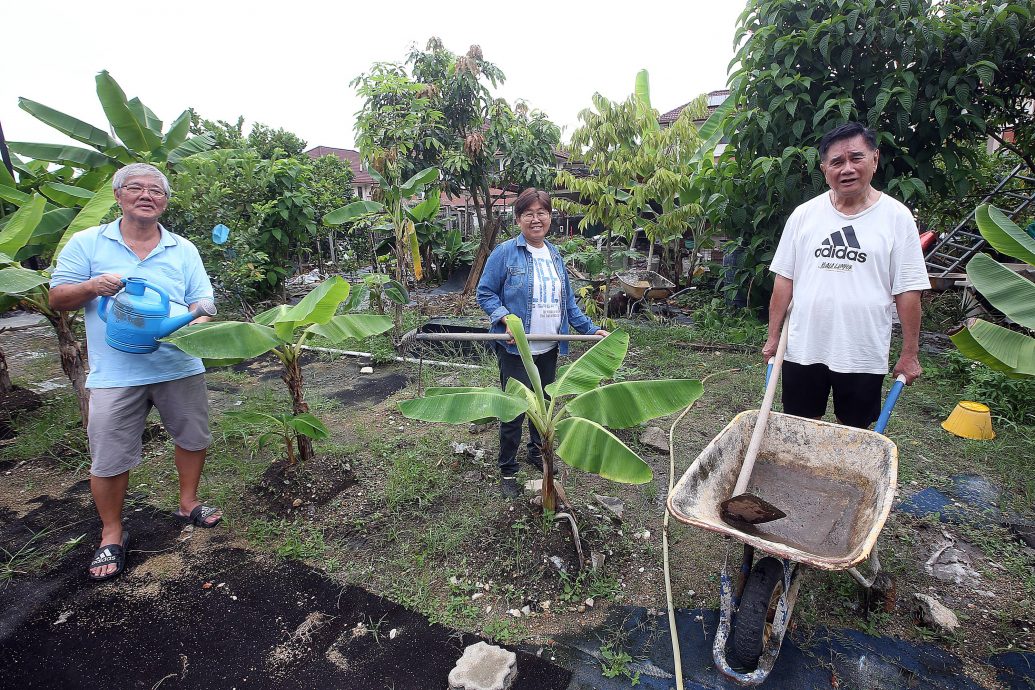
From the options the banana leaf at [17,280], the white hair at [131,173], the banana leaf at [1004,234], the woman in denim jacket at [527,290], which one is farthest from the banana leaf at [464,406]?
the banana leaf at [1004,234]

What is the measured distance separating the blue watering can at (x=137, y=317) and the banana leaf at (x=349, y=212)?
347 cm

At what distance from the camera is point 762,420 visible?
7.27ft

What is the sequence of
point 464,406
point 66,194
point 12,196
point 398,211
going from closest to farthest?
1. point 464,406
2. point 12,196
3. point 66,194
4. point 398,211

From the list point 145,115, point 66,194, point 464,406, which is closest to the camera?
point 464,406

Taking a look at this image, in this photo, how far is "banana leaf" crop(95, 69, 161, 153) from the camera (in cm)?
414

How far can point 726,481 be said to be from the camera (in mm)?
2275

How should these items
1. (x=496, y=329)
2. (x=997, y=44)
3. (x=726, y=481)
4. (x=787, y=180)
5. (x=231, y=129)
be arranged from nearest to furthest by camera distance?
(x=726, y=481) → (x=496, y=329) → (x=997, y=44) → (x=787, y=180) → (x=231, y=129)

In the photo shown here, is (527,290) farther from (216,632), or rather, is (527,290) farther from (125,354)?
(216,632)

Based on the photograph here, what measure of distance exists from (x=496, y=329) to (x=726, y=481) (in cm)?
149

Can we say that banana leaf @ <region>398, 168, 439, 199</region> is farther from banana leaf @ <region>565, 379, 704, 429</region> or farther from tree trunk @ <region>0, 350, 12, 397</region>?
banana leaf @ <region>565, 379, 704, 429</region>

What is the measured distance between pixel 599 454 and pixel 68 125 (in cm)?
523

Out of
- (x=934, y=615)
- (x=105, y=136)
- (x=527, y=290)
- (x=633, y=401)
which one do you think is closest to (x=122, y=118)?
(x=105, y=136)

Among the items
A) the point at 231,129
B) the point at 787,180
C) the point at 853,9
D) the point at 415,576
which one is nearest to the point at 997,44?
the point at 853,9

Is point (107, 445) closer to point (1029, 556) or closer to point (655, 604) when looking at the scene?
point (655, 604)
